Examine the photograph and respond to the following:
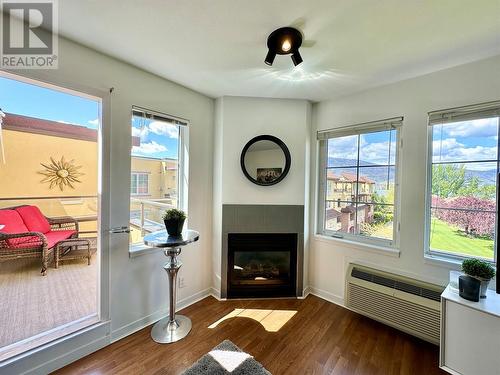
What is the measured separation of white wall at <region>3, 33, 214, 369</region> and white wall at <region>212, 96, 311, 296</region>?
227 mm

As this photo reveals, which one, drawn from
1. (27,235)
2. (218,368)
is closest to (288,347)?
(218,368)

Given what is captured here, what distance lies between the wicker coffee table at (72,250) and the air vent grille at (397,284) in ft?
12.3

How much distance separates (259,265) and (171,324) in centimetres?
113

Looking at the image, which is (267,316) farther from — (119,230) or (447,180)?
(447,180)

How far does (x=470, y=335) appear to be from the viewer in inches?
52.9

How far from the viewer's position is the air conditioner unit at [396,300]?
1.78 metres

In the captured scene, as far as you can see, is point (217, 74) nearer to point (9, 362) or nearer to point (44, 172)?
point (9, 362)

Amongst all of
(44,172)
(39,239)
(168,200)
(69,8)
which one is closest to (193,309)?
(168,200)

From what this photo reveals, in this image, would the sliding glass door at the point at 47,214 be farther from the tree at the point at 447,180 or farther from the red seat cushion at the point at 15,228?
the tree at the point at 447,180

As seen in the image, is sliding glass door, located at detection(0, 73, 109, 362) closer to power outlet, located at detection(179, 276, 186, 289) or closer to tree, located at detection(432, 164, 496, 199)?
power outlet, located at detection(179, 276, 186, 289)

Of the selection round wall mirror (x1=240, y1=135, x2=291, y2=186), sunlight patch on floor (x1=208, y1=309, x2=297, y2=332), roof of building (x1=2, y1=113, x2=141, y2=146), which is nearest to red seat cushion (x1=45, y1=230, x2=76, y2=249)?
roof of building (x1=2, y1=113, x2=141, y2=146)

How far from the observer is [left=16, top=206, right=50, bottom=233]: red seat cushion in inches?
122

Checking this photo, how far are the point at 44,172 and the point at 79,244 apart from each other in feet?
4.97

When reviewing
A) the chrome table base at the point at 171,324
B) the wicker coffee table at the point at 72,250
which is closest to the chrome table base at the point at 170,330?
the chrome table base at the point at 171,324
